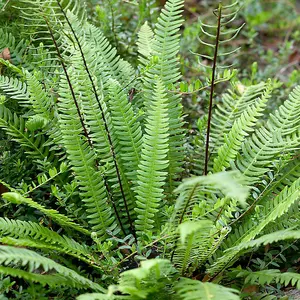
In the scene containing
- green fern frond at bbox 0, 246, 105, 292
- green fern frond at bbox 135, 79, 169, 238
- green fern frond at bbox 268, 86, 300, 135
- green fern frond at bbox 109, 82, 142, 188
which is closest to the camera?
green fern frond at bbox 0, 246, 105, 292

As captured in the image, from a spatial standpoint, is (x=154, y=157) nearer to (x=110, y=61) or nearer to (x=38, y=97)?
(x=38, y=97)

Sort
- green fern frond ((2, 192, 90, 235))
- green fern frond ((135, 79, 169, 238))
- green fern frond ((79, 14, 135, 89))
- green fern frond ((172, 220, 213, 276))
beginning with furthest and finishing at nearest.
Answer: green fern frond ((79, 14, 135, 89)), green fern frond ((135, 79, 169, 238)), green fern frond ((172, 220, 213, 276)), green fern frond ((2, 192, 90, 235))

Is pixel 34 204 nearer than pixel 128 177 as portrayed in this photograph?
Yes

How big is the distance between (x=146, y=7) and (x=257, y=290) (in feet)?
5.53

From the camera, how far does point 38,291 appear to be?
1.74 meters

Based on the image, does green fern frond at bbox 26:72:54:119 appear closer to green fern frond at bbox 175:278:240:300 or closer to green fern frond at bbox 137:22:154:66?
green fern frond at bbox 137:22:154:66

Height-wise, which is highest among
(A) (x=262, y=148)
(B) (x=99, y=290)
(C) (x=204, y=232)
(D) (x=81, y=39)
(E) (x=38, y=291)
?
(D) (x=81, y=39)

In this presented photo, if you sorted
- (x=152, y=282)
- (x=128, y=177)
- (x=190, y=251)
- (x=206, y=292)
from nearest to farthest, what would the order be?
(x=206, y=292), (x=152, y=282), (x=190, y=251), (x=128, y=177)

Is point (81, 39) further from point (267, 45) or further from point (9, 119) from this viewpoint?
point (267, 45)

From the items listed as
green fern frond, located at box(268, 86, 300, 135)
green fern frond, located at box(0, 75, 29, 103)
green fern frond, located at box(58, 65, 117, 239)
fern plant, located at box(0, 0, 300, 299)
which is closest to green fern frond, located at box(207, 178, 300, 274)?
fern plant, located at box(0, 0, 300, 299)

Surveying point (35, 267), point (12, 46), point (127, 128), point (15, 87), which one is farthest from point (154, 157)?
point (12, 46)

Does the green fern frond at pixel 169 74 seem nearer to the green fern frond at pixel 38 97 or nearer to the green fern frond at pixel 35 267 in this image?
the green fern frond at pixel 38 97

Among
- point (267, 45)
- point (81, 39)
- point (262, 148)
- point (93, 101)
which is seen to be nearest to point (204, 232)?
point (262, 148)

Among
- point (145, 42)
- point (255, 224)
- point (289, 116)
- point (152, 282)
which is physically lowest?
point (152, 282)
